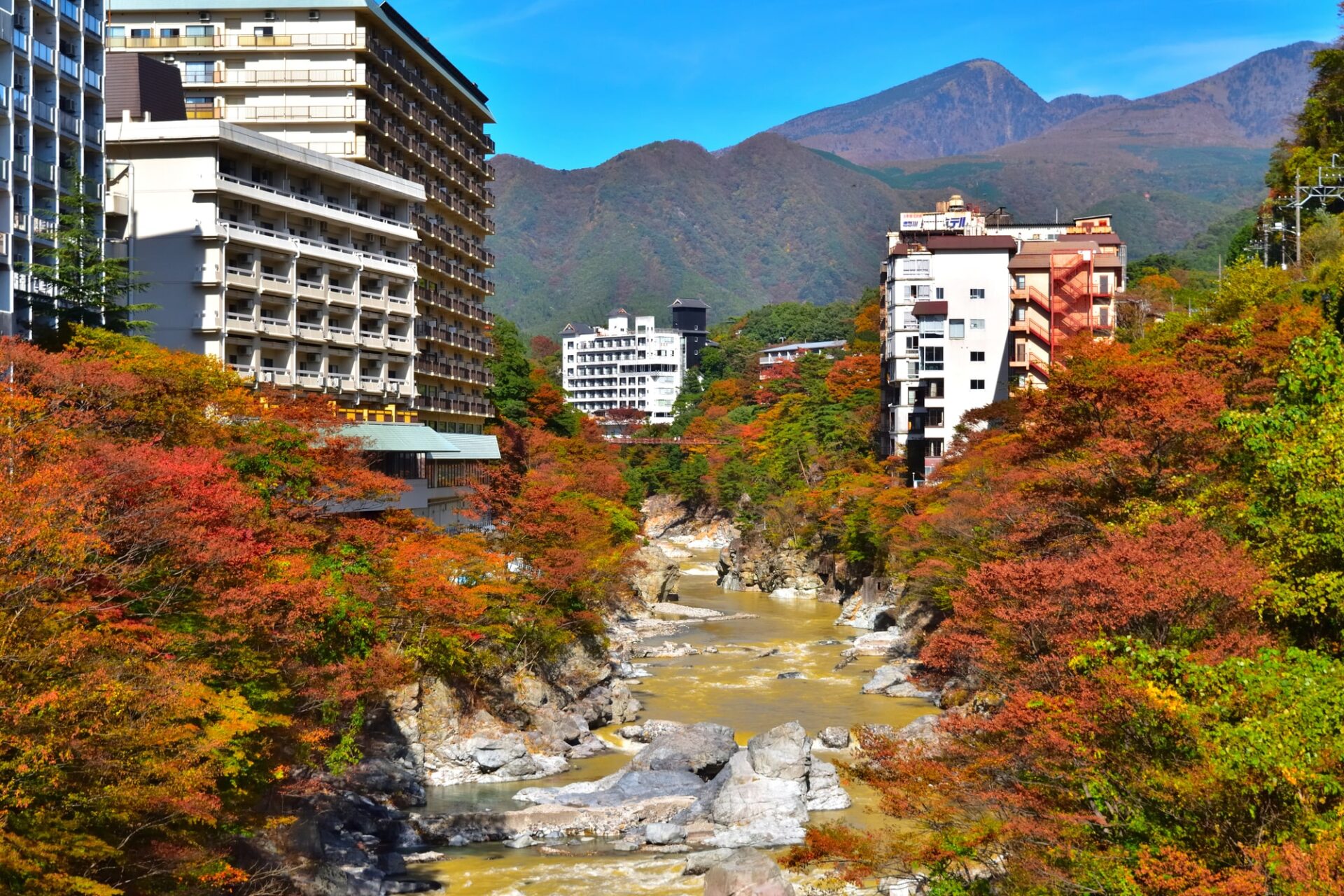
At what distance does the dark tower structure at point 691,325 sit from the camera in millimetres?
145125

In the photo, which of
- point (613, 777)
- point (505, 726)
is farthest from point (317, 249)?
point (613, 777)

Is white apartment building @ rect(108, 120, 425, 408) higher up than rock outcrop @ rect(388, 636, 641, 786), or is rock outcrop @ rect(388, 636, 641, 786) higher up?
white apartment building @ rect(108, 120, 425, 408)

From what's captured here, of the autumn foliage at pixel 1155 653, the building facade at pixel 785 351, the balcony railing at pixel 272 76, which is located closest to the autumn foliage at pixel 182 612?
the autumn foliage at pixel 1155 653

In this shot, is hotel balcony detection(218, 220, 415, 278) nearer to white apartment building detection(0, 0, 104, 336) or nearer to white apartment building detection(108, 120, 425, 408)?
white apartment building detection(108, 120, 425, 408)

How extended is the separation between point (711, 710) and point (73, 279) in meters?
22.0

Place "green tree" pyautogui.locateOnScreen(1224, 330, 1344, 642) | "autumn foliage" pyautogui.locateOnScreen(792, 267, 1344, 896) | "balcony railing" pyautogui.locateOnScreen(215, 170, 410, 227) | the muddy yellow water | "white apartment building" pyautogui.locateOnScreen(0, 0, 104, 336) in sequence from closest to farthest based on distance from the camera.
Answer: "autumn foliage" pyautogui.locateOnScreen(792, 267, 1344, 896), "green tree" pyautogui.locateOnScreen(1224, 330, 1344, 642), the muddy yellow water, "white apartment building" pyautogui.locateOnScreen(0, 0, 104, 336), "balcony railing" pyautogui.locateOnScreen(215, 170, 410, 227)

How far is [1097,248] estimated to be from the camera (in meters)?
59.7

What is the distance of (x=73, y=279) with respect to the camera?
2975 cm

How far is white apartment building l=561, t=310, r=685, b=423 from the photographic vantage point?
131 metres

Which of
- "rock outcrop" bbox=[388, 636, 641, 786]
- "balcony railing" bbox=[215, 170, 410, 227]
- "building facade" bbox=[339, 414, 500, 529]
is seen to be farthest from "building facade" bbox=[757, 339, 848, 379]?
"rock outcrop" bbox=[388, 636, 641, 786]

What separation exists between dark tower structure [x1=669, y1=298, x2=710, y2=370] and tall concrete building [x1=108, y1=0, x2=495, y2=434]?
91.6 meters

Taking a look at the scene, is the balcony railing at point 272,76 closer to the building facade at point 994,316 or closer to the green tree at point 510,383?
the green tree at point 510,383

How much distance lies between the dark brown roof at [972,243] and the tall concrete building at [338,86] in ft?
74.8

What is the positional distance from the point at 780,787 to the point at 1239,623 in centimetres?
1208
